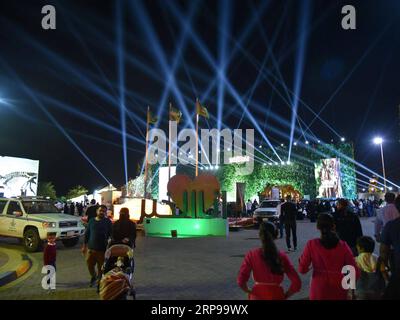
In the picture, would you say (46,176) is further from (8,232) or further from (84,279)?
(84,279)

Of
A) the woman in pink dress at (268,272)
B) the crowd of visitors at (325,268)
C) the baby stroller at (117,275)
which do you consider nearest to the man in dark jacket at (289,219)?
the crowd of visitors at (325,268)

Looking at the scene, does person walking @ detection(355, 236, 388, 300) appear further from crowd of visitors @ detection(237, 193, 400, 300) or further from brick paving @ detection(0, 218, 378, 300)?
brick paving @ detection(0, 218, 378, 300)

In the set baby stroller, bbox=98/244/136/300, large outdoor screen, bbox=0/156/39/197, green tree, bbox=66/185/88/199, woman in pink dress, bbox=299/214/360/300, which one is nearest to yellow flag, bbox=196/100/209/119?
baby stroller, bbox=98/244/136/300

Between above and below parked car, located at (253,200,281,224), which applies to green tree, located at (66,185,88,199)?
above

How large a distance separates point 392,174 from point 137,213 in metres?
45.6

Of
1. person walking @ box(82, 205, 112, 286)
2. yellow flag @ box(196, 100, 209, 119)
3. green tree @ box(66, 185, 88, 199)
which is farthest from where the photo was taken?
green tree @ box(66, 185, 88, 199)

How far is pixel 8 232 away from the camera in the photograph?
13.0 meters

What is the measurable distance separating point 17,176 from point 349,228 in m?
47.8

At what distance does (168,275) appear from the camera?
7953 millimetres

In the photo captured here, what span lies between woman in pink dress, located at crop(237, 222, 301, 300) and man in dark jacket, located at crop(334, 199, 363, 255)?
11.0ft

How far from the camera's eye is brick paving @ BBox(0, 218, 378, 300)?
20.7 feet

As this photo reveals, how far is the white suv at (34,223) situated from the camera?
40.0 feet

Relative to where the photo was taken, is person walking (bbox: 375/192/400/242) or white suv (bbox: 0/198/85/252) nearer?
person walking (bbox: 375/192/400/242)
